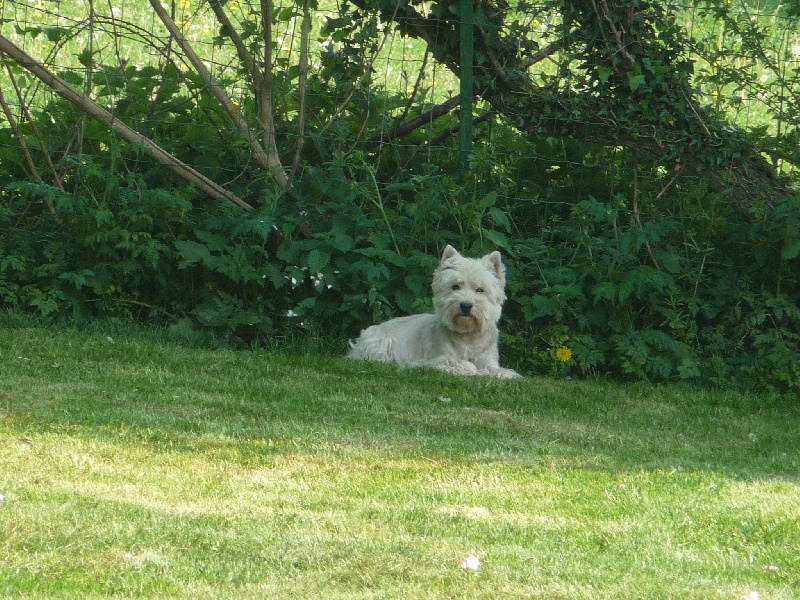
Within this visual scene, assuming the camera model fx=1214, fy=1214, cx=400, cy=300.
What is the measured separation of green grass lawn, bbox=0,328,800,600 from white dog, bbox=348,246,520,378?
48 cm

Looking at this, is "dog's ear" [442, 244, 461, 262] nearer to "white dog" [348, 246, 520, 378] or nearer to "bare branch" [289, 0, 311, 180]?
"white dog" [348, 246, 520, 378]

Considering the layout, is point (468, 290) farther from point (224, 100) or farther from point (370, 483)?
point (370, 483)

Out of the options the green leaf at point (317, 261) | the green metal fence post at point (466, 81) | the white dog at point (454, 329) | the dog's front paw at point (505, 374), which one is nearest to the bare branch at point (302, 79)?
the green leaf at point (317, 261)

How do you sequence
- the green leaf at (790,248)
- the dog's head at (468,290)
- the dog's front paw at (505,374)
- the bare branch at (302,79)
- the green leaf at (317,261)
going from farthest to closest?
the bare branch at (302,79) < the green leaf at (317,261) < the green leaf at (790,248) < the dog's front paw at (505,374) < the dog's head at (468,290)

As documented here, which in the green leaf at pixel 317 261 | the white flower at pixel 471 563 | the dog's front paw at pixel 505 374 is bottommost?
the dog's front paw at pixel 505 374

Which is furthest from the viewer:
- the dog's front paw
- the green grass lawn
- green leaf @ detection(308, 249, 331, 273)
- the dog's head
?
green leaf @ detection(308, 249, 331, 273)

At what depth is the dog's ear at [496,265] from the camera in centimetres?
843

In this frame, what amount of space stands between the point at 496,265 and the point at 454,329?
540mm

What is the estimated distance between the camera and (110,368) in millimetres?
7637

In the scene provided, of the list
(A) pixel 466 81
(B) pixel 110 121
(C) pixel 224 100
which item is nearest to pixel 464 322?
(A) pixel 466 81

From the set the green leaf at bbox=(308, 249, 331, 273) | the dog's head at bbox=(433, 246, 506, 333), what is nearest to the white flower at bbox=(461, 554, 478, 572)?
the dog's head at bbox=(433, 246, 506, 333)

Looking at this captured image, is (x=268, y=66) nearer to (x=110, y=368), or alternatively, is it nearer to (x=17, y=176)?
(x=17, y=176)

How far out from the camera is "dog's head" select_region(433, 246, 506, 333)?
8352 millimetres

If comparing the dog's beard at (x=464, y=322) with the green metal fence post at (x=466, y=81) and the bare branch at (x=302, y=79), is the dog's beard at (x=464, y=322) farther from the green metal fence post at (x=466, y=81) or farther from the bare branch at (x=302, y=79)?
the bare branch at (x=302, y=79)
